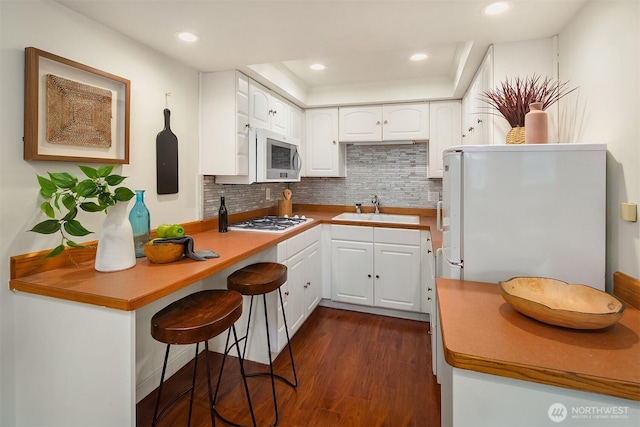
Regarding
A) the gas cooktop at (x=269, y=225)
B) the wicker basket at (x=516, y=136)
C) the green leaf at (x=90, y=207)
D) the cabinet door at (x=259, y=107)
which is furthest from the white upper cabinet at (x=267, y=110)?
the wicker basket at (x=516, y=136)

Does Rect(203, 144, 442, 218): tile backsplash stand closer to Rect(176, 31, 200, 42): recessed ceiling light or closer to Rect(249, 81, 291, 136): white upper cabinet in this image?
Rect(249, 81, 291, 136): white upper cabinet

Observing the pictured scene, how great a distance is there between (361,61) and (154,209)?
2.03 m

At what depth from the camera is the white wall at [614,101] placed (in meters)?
1.15

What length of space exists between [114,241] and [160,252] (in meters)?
0.21

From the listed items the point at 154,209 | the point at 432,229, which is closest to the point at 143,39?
the point at 154,209

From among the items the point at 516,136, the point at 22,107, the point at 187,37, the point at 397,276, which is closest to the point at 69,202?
the point at 22,107

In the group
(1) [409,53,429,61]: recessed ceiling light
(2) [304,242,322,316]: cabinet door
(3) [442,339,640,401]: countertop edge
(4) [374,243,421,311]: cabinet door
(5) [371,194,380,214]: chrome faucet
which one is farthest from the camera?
(5) [371,194,380,214]: chrome faucet

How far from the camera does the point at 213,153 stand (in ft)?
7.93

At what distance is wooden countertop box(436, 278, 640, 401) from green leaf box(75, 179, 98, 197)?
4.85ft

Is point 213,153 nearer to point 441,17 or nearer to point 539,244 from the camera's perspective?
point 441,17

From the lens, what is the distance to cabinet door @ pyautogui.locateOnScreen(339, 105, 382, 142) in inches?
133

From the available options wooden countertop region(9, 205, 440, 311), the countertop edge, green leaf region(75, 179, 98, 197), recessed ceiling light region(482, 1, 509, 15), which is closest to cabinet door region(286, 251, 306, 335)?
wooden countertop region(9, 205, 440, 311)

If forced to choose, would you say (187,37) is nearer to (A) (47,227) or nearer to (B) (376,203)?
(A) (47,227)

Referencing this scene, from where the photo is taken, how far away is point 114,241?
1.44m
